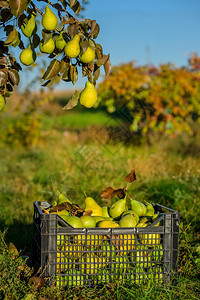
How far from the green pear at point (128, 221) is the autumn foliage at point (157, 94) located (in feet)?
14.5

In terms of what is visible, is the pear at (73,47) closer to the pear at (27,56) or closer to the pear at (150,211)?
the pear at (27,56)

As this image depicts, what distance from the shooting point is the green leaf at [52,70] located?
74.2 inches

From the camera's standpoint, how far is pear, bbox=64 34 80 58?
179 cm

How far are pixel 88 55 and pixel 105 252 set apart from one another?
100cm

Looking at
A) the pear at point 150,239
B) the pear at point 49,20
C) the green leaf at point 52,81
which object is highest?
the pear at point 49,20

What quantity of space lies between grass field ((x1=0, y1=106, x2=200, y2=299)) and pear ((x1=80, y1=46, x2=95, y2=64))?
109cm

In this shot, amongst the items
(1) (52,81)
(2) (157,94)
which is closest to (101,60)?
(1) (52,81)

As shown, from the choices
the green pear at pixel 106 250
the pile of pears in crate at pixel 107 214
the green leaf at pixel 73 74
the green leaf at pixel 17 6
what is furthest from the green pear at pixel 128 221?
the green leaf at pixel 17 6

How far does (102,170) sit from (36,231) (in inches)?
76.8

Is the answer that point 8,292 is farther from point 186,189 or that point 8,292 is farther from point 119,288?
point 186,189

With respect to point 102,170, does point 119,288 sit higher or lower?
lower

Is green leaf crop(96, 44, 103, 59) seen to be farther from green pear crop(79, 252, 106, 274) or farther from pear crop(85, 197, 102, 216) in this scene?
green pear crop(79, 252, 106, 274)

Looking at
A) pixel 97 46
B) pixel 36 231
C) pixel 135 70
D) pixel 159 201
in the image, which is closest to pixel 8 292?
pixel 36 231

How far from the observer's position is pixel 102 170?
4121mm
